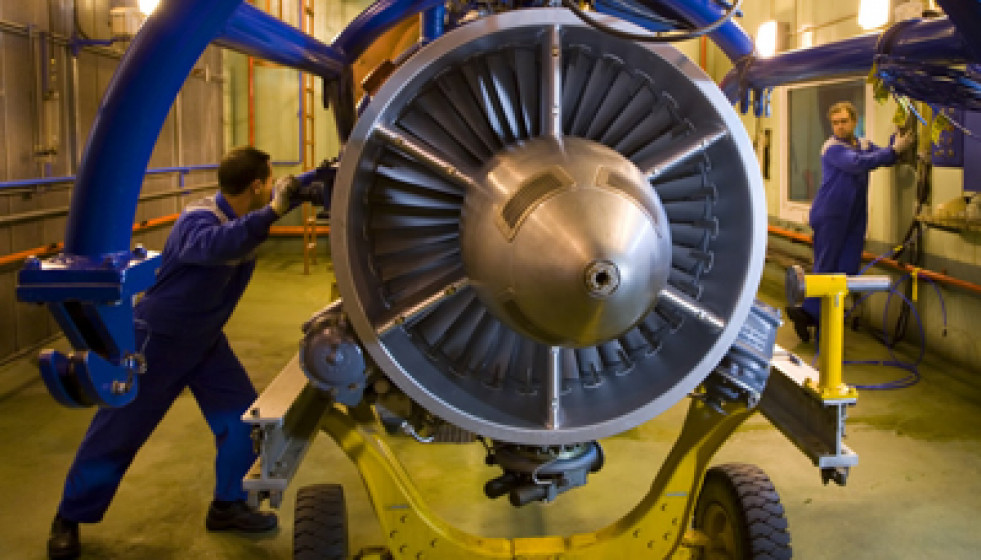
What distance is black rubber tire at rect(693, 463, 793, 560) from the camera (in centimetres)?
277

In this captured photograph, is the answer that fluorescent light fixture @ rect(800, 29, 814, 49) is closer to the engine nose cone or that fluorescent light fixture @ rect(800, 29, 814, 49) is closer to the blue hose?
the blue hose

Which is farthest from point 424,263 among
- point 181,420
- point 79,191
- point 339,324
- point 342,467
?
point 181,420

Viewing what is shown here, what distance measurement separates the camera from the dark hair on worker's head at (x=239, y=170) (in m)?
3.50

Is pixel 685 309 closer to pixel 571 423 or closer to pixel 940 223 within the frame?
pixel 571 423

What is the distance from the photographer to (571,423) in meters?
2.29

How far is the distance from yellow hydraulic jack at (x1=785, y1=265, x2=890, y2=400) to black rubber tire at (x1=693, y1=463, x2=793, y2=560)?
50cm

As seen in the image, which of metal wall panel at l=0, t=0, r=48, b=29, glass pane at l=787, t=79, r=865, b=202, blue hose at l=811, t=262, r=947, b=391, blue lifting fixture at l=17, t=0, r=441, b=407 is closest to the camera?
blue lifting fixture at l=17, t=0, r=441, b=407

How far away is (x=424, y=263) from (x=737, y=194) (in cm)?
84

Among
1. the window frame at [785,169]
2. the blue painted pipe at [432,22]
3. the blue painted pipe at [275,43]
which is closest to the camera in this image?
the blue painted pipe at [275,43]

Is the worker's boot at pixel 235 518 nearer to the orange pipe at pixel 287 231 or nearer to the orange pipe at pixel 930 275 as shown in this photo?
the orange pipe at pixel 930 275

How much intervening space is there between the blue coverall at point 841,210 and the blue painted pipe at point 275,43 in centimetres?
437

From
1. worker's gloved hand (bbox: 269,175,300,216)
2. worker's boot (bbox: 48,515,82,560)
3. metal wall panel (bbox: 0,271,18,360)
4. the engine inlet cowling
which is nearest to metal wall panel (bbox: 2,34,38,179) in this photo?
metal wall panel (bbox: 0,271,18,360)

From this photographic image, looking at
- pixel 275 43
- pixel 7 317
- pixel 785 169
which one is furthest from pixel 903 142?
pixel 7 317

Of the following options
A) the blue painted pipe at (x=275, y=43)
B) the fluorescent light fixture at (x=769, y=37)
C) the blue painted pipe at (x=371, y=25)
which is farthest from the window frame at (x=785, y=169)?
the blue painted pipe at (x=275, y=43)
